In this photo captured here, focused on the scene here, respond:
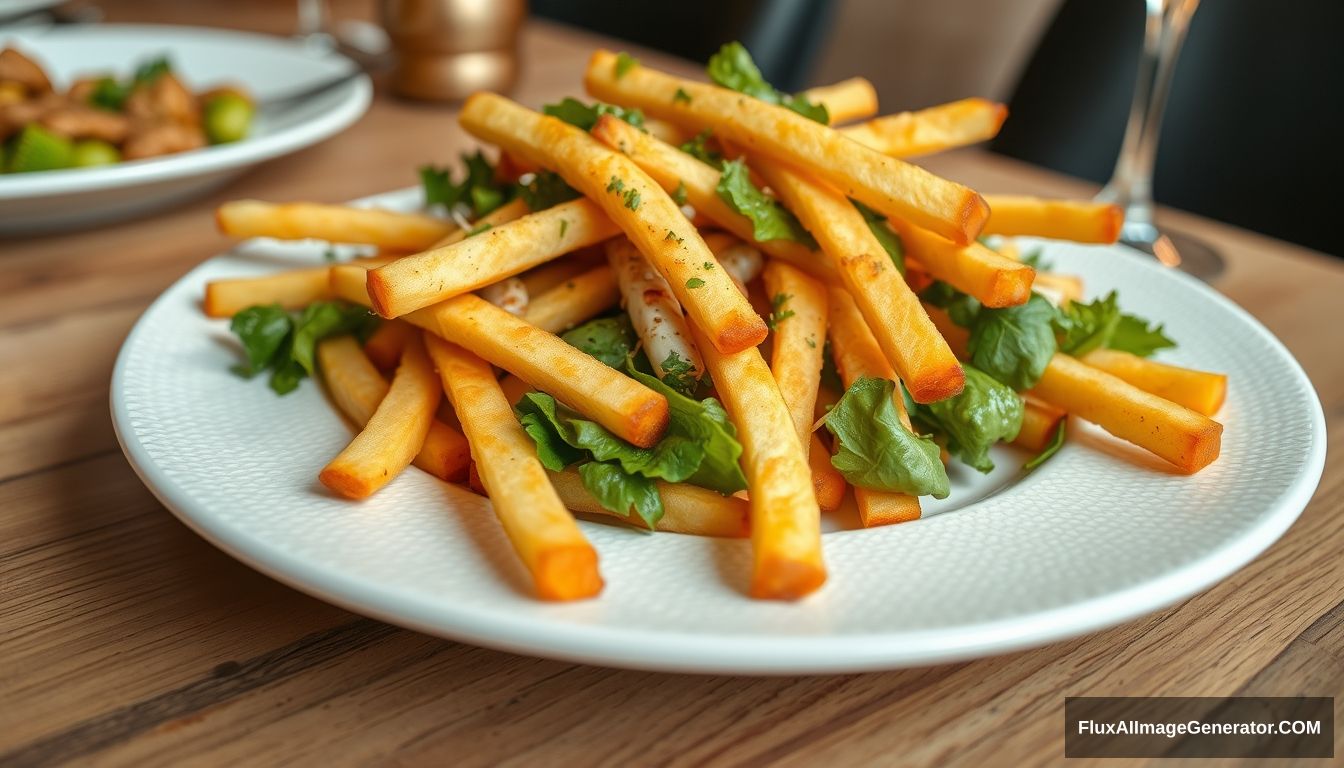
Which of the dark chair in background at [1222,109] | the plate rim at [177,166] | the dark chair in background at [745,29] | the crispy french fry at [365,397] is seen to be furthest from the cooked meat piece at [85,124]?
the dark chair in background at [1222,109]

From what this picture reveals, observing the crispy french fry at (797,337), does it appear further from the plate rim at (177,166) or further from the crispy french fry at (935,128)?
the plate rim at (177,166)

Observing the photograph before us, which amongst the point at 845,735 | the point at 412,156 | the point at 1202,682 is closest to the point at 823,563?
the point at 845,735

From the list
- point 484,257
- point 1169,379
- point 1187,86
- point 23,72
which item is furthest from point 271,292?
point 1187,86

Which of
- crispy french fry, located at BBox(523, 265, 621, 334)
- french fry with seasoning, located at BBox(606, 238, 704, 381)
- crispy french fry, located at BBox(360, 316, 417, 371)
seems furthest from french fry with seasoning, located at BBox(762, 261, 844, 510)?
crispy french fry, located at BBox(360, 316, 417, 371)

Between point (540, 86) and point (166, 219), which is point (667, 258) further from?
point (540, 86)

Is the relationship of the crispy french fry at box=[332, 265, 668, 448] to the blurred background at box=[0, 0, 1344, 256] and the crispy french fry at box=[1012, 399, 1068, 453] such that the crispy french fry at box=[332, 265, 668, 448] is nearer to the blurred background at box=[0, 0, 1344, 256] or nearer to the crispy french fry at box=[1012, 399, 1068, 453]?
the crispy french fry at box=[1012, 399, 1068, 453]

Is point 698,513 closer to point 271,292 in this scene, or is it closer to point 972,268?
point 972,268

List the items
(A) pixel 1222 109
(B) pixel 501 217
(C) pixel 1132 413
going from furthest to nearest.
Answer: (A) pixel 1222 109, (B) pixel 501 217, (C) pixel 1132 413
